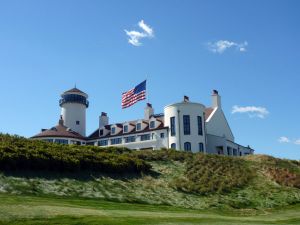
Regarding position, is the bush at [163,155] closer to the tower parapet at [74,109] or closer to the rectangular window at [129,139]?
the rectangular window at [129,139]

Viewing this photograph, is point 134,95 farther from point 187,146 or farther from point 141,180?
point 141,180

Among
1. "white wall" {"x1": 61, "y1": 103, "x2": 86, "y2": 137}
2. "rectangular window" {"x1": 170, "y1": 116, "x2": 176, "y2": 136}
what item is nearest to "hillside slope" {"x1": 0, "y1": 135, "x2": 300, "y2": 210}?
"rectangular window" {"x1": 170, "y1": 116, "x2": 176, "y2": 136}

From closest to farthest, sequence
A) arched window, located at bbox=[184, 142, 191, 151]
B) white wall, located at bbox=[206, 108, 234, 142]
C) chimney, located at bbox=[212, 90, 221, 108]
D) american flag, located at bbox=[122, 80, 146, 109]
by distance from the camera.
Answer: arched window, located at bbox=[184, 142, 191, 151] < american flag, located at bbox=[122, 80, 146, 109] < white wall, located at bbox=[206, 108, 234, 142] < chimney, located at bbox=[212, 90, 221, 108]

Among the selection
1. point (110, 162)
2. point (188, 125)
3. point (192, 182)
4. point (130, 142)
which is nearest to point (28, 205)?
point (110, 162)

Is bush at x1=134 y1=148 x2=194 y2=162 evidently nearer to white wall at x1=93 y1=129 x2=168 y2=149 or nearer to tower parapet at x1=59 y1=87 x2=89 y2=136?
white wall at x1=93 y1=129 x2=168 y2=149

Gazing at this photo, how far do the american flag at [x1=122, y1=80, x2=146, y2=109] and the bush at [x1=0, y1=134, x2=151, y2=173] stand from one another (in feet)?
90.8

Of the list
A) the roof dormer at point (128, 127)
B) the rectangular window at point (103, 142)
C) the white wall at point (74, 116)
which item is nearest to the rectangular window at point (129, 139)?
the roof dormer at point (128, 127)

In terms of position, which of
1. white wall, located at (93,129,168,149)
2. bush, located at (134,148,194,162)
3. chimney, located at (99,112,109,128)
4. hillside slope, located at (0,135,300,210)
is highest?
chimney, located at (99,112,109,128)

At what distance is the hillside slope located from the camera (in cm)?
2917

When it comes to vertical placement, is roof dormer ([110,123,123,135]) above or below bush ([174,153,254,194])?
Result: above

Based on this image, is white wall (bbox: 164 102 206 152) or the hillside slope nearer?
the hillside slope

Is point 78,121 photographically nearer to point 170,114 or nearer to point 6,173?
point 170,114

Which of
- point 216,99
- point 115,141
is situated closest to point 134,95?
point 115,141

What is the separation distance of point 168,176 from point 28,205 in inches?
750
